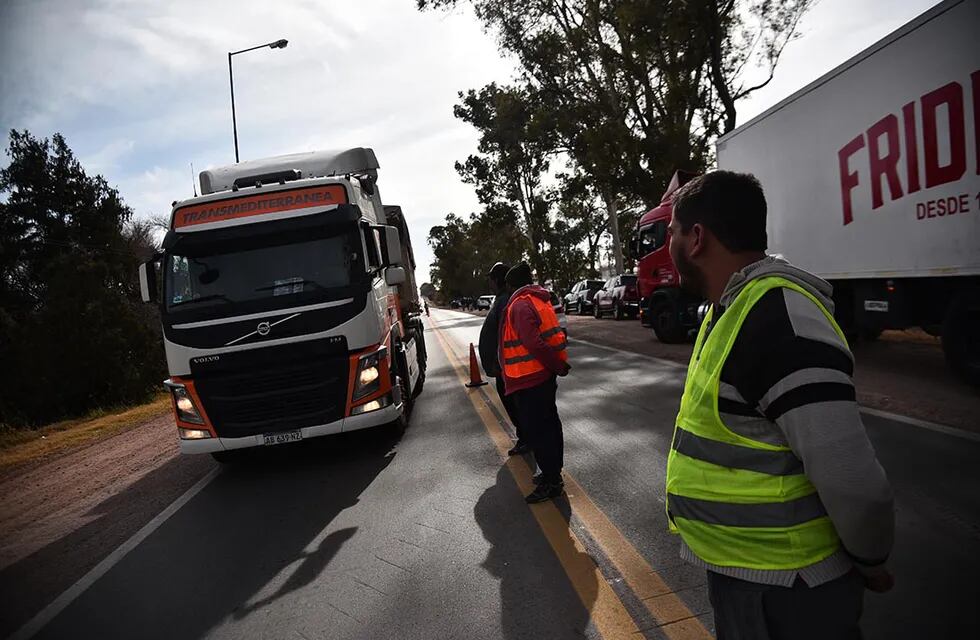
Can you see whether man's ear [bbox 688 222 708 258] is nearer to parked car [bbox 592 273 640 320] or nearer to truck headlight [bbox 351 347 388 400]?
truck headlight [bbox 351 347 388 400]

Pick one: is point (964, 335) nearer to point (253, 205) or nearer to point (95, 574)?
point (253, 205)

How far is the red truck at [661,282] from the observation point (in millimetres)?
15188

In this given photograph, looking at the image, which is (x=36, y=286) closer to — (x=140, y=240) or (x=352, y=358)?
(x=140, y=240)

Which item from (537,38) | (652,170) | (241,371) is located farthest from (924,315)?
(537,38)

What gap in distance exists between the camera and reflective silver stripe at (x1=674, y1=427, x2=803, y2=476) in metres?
1.55

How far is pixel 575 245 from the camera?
66.1 meters

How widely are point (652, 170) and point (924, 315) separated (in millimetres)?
13679

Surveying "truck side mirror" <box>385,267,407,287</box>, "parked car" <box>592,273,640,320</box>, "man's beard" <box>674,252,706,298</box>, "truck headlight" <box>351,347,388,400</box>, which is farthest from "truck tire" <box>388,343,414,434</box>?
"parked car" <box>592,273,640,320</box>

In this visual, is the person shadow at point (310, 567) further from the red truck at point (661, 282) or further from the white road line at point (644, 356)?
the red truck at point (661, 282)

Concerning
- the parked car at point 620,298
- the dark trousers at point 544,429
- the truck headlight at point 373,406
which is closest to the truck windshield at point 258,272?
the truck headlight at point 373,406

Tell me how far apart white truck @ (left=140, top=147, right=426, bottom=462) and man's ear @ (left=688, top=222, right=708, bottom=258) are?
5.26 meters

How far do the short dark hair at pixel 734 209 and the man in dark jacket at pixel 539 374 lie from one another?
3384 millimetres

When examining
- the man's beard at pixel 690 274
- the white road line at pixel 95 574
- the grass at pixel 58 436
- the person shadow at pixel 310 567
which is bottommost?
the grass at pixel 58 436

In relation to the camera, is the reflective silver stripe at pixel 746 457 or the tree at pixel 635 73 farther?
the tree at pixel 635 73
